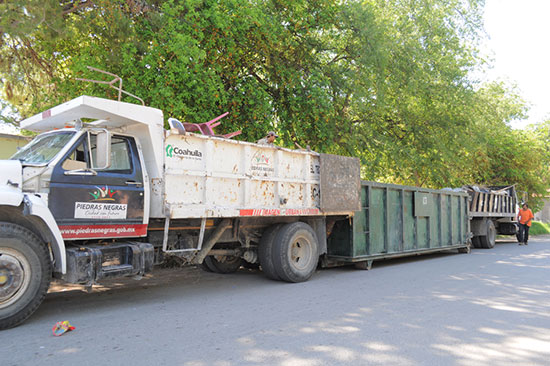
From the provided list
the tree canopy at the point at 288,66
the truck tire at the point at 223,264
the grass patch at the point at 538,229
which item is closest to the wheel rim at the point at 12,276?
the truck tire at the point at 223,264

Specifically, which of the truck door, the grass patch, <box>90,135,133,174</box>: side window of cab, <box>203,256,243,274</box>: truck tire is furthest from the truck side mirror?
the grass patch

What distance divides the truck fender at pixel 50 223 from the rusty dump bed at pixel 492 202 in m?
14.0

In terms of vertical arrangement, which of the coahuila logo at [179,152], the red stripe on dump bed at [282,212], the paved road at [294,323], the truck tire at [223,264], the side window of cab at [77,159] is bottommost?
the paved road at [294,323]

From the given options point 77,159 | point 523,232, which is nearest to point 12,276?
point 77,159

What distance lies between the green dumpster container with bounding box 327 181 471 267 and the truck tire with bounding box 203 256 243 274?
224cm

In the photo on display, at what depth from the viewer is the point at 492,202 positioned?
1739cm

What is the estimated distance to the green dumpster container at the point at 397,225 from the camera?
10.2 m

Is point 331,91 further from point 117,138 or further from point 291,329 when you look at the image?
point 291,329

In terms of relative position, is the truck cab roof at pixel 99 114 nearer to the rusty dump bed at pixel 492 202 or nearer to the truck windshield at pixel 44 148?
the truck windshield at pixel 44 148

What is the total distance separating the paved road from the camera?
414cm

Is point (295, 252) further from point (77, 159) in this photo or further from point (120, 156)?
point (77, 159)

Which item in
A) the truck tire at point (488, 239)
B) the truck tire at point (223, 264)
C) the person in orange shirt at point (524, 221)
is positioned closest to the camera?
the truck tire at point (223, 264)

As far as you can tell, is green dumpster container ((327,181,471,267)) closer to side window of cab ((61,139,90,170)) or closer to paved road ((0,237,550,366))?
paved road ((0,237,550,366))

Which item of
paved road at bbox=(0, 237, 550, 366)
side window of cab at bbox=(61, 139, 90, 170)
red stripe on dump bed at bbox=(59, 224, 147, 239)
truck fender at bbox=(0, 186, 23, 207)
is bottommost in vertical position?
paved road at bbox=(0, 237, 550, 366)
